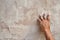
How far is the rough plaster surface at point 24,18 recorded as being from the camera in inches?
53.8

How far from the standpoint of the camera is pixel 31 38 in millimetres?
1383

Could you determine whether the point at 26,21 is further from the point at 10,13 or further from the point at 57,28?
the point at 57,28

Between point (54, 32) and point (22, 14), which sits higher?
point (22, 14)

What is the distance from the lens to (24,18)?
1.38 m

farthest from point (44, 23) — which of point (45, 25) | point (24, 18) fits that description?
point (24, 18)

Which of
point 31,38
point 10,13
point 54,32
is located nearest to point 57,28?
point 54,32

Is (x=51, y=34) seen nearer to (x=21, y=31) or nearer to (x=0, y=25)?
(x=21, y=31)

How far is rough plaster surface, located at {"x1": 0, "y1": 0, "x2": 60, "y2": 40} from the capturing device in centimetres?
137

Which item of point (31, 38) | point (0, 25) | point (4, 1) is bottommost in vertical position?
point (31, 38)

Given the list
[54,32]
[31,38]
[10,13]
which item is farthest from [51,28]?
[10,13]

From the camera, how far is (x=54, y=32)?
139 cm

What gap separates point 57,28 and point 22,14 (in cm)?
36

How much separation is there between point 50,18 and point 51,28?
95 millimetres

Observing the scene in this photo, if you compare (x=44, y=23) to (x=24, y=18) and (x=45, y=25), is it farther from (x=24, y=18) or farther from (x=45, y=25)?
(x=24, y=18)
